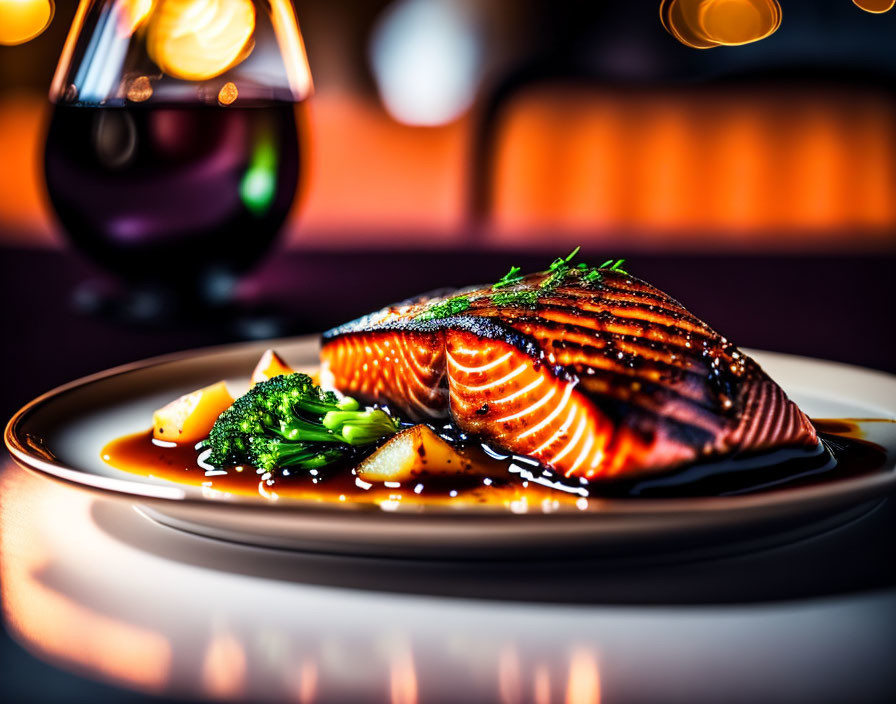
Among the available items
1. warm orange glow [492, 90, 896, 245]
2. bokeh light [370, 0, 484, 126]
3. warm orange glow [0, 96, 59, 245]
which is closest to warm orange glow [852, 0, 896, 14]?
bokeh light [370, 0, 484, 126]

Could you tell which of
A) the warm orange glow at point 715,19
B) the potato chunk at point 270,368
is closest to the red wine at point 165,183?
the potato chunk at point 270,368

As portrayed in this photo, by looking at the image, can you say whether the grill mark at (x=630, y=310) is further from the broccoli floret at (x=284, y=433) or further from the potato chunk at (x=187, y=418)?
the potato chunk at (x=187, y=418)

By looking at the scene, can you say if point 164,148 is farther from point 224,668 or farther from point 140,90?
point 224,668

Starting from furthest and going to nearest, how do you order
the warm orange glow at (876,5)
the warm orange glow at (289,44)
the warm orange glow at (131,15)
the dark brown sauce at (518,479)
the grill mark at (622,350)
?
the warm orange glow at (876,5) → the warm orange glow at (289,44) → the warm orange glow at (131,15) → the grill mark at (622,350) → the dark brown sauce at (518,479)

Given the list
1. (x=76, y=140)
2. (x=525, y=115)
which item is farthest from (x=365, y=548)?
(x=525, y=115)

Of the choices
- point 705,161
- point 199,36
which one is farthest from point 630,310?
point 705,161

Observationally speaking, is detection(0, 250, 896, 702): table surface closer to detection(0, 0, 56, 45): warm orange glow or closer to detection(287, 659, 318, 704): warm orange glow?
detection(287, 659, 318, 704): warm orange glow

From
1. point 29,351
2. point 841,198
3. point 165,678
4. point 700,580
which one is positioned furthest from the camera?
point 841,198

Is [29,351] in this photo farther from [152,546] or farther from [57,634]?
[57,634]
